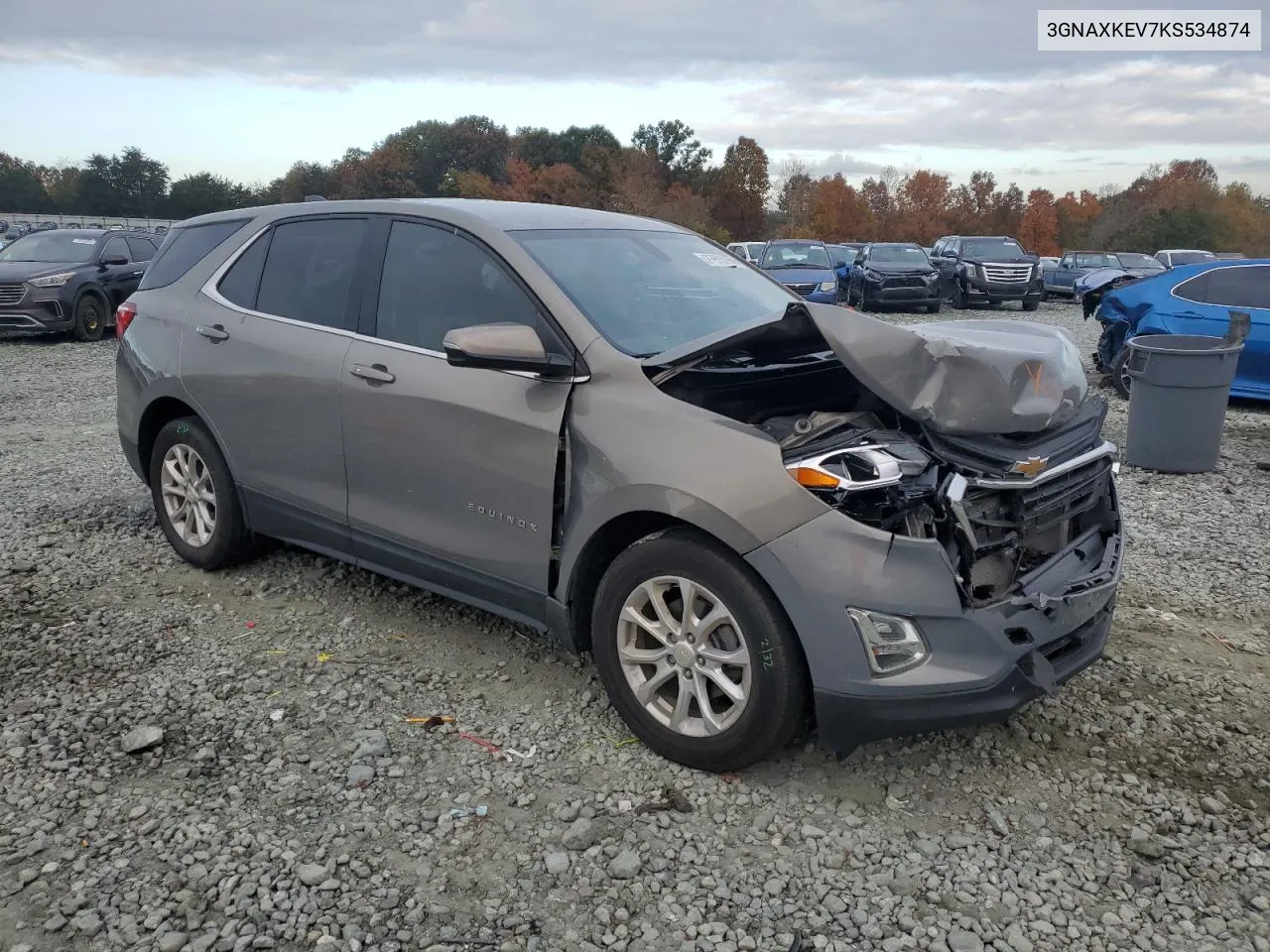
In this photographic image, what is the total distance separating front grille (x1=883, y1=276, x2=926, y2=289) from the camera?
21.6 metres

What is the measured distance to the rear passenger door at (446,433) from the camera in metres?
3.48

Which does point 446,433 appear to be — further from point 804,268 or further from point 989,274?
point 989,274

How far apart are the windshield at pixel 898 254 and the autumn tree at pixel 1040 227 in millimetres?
60474

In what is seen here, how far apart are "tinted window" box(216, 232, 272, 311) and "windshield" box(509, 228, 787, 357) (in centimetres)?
154

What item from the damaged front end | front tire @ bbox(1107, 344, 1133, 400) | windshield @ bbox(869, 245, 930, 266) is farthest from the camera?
windshield @ bbox(869, 245, 930, 266)

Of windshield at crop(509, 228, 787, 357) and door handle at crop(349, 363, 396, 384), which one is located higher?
windshield at crop(509, 228, 787, 357)

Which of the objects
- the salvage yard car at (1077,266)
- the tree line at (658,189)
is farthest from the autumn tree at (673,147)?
the salvage yard car at (1077,266)

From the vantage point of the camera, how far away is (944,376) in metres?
3.18

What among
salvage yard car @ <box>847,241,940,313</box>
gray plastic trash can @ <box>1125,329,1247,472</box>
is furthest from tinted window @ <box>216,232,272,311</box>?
salvage yard car @ <box>847,241,940,313</box>

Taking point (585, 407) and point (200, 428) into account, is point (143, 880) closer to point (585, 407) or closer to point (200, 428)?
point (585, 407)

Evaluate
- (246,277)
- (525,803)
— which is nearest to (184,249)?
(246,277)

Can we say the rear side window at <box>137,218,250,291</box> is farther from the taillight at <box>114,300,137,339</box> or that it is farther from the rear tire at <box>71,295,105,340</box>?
the rear tire at <box>71,295,105,340</box>

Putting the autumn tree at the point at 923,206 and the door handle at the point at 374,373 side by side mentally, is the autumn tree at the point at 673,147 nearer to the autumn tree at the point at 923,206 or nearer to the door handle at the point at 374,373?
the autumn tree at the point at 923,206

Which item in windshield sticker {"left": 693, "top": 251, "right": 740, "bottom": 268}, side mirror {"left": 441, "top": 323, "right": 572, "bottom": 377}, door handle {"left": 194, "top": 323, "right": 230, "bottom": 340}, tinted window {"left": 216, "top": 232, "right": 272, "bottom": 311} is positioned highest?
windshield sticker {"left": 693, "top": 251, "right": 740, "bottom": 268}
